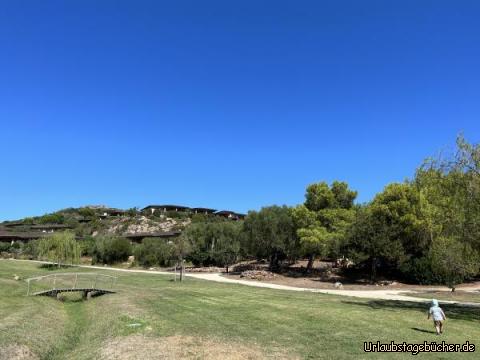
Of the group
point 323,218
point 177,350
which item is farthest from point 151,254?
point 177,350

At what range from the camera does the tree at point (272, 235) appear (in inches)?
1956

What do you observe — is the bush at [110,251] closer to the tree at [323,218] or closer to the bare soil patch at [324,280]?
the bare soil patch at [324,280]

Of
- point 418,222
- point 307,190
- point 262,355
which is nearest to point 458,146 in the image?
point 262,355

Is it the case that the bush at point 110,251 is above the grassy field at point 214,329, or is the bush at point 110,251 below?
above

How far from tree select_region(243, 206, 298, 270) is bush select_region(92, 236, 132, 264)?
26108 millimetres

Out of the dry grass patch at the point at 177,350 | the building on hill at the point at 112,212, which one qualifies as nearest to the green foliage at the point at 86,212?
the building on hill at the point at 112,212

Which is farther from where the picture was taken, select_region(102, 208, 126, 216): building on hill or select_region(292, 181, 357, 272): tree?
select_region(102, 208, 126, 216): building on hill

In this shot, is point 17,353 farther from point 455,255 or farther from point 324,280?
point 324,280

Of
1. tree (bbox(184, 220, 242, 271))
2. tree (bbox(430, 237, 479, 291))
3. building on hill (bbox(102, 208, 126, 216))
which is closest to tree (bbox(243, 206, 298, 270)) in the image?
tree (bbox(184, 220, 242, 271))

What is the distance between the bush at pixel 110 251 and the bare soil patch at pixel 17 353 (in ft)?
195

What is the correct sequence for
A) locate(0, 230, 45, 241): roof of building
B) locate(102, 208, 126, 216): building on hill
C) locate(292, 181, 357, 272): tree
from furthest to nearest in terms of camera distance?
1. locate(102, 208, 126, 216): building on hill
2. locate(0, 230, 45, 241): roof of building
3. locate(292, 181, 357, 272): tree

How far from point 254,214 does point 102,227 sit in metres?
78.9

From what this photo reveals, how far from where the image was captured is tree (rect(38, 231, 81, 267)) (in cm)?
5412

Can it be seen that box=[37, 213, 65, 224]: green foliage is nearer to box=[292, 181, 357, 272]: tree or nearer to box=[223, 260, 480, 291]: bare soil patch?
box=[223, 260, 480, 291]: bare soil patch
